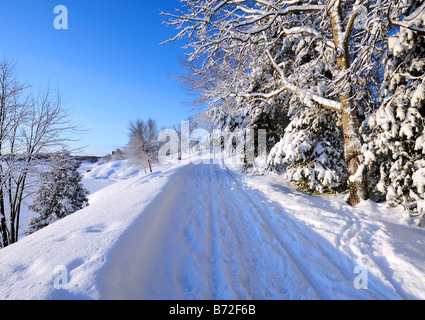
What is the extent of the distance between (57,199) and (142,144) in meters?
18.4

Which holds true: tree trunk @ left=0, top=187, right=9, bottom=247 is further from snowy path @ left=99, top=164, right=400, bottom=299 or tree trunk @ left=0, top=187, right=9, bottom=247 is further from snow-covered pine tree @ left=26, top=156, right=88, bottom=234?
snowy path @ left=99, top=164, right=400, bottom=299

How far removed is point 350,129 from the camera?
4.60 meters

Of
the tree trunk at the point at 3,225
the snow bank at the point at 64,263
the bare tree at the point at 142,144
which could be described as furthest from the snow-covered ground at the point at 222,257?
the bare tree at the point at 142,144

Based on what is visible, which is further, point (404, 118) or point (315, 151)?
point (315, 151)

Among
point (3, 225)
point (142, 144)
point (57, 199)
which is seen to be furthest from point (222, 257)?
point (142, 144)

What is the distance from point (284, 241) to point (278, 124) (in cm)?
777

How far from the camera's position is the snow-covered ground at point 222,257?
189cm

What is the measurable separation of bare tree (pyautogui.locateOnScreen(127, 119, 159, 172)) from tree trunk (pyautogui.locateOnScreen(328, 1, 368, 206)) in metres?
26.0

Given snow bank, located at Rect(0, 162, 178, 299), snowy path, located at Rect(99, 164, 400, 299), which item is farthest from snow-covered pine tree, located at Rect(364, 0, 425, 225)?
snow bank, located at Rect(0, 162, 178, 299)

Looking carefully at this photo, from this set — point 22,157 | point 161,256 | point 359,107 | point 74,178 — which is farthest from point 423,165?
point 74,178

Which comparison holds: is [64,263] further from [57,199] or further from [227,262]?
[57,199]

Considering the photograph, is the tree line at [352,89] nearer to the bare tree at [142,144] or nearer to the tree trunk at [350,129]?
the tree trunk at [350,129]

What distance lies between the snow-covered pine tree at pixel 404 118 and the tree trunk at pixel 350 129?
0.46 meters

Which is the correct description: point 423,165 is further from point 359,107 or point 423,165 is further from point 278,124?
point 278,124
